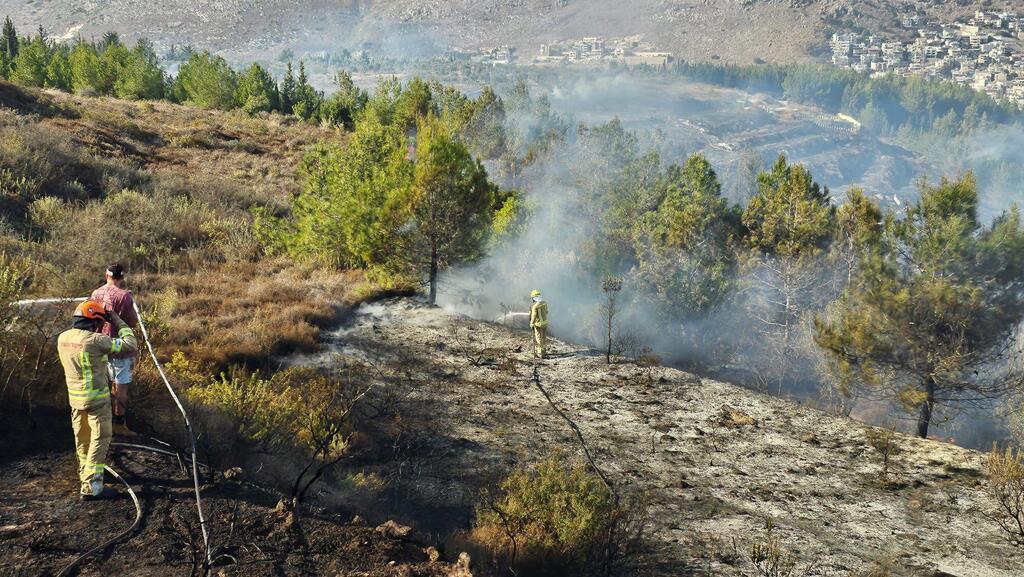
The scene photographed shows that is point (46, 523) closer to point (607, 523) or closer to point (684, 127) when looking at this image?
point (607, 523)

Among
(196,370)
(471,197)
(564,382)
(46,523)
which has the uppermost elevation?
(471,197)

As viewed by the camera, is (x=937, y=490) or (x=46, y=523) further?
(x=937, y=490)

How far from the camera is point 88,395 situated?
16.7 feet

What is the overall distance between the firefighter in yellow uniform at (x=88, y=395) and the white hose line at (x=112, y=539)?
17 cm

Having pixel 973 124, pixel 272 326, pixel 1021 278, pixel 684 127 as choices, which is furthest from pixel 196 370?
pixel 973 124

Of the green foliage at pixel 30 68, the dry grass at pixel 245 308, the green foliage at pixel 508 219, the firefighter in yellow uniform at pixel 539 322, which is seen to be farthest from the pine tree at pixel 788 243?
the green foliage at pixel 30 68

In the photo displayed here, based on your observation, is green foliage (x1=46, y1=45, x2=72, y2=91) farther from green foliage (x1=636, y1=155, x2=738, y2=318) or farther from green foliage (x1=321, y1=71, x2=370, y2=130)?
green foliage (x1=636, y1=155, x2=738, y2=318)

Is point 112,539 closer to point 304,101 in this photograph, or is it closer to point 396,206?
point 396,206

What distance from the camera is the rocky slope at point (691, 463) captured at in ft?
23.4

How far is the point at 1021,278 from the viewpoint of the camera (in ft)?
49.5

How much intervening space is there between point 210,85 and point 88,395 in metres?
52.2

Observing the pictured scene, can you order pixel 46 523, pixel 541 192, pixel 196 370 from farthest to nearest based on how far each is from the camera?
1. pixel 541 192
2. pixel 196 370
3. pixel 46 523

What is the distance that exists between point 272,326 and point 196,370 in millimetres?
2957

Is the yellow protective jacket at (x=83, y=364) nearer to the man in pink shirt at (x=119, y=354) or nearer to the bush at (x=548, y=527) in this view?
the man in pink shirt at (x=119, y=354)
